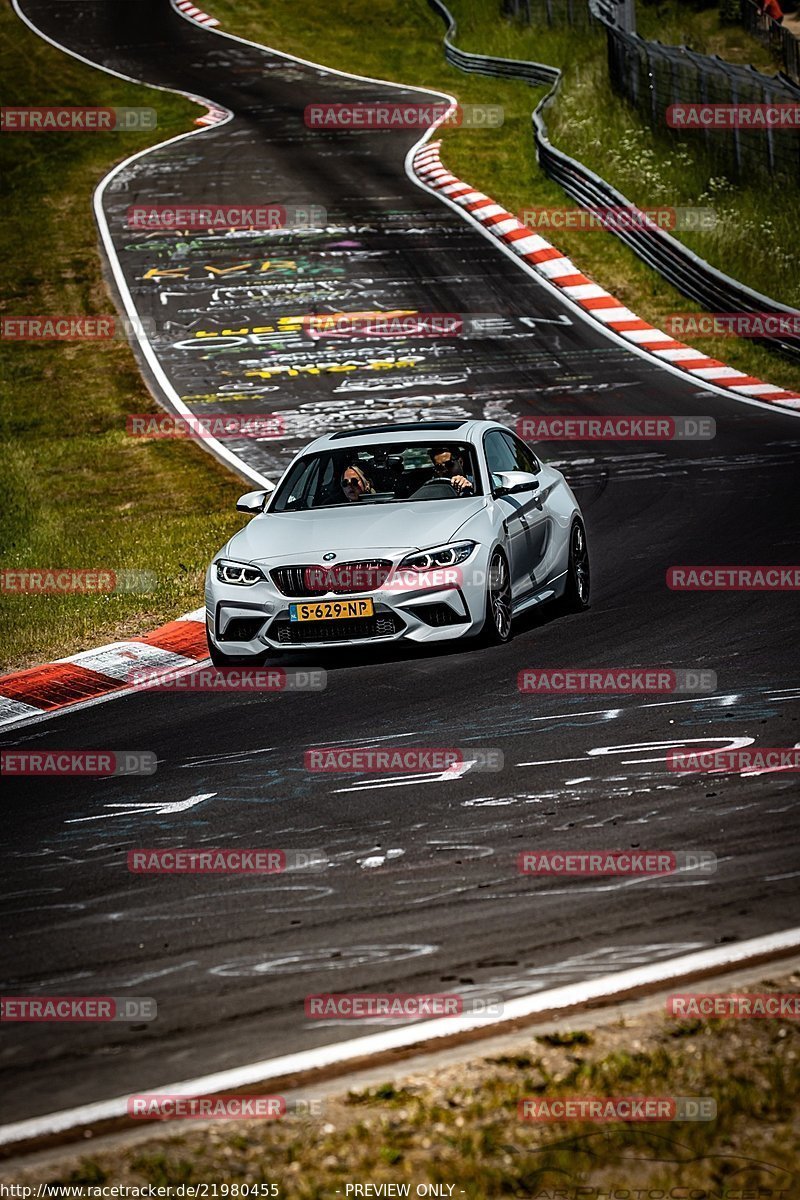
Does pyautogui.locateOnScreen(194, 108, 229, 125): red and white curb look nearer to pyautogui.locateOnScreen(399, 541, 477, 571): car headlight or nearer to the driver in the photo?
the driver

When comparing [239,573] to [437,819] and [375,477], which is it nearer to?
[375,477]

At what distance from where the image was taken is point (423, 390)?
21547 mm

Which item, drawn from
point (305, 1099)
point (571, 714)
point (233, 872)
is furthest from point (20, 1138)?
point (571, 714)

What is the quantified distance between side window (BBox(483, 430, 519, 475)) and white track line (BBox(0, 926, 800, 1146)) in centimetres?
638

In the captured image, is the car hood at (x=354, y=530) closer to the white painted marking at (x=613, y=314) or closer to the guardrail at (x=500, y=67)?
the white painted marking at (x=613, y=314)

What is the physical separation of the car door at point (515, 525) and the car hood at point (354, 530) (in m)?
0.26


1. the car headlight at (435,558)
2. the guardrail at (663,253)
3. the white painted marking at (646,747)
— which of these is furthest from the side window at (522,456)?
the guardrail at (663,253)

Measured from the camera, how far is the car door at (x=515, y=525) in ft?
36.4

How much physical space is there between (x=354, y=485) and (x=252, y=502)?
0.75 m

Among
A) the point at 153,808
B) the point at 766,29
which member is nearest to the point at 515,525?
the point at 153,808

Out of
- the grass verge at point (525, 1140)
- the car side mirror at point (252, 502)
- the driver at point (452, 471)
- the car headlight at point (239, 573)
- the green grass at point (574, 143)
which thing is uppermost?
the green grass at point (574, 143)

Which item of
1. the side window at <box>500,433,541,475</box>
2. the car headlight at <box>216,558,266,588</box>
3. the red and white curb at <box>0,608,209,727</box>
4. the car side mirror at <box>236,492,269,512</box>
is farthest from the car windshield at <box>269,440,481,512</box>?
the red and white curb at <box>0,608,209,727</box>

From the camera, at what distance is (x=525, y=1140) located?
4371mm

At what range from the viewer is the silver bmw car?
1026 cm
